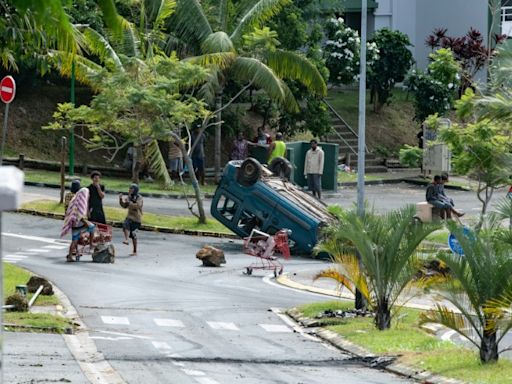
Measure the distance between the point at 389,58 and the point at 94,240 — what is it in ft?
80.3

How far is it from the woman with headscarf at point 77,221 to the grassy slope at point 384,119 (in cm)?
2320

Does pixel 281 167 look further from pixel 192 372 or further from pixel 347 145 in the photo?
pixel 192 372

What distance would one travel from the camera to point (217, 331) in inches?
779

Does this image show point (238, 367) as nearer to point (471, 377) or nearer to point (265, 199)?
point (471, 377)

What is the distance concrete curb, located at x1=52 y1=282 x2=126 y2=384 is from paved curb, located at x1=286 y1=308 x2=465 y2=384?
11.2 ft

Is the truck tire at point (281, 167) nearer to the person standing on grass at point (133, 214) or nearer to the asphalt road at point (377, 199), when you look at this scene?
the asphalt road at point (377, 199)

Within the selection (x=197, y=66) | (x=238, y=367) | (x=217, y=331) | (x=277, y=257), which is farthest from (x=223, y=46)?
(x=238, y=367)

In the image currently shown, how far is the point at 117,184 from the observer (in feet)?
128

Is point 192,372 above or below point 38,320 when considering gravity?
below

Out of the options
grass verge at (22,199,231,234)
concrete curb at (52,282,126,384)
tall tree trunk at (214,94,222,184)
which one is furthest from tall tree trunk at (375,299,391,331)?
tall tree trunk at (214,94,222,184)

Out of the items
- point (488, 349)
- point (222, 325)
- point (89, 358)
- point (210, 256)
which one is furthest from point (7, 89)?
point (488, 349)

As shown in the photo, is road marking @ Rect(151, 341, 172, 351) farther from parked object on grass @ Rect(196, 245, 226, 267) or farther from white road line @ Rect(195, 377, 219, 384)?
parked object on grass @ Rect(196, 245, 226, 267)

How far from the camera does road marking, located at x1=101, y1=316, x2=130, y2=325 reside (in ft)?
66.2

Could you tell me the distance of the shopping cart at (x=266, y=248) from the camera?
26797 millimetres
